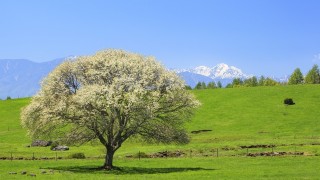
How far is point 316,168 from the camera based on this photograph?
54.3 metres

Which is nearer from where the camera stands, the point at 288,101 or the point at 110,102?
the point at 110,102

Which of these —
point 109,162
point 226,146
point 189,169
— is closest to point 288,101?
point 226,146

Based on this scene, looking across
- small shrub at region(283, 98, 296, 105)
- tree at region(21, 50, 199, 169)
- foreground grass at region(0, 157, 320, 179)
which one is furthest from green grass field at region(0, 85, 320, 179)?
tree at region(21, 50, 199, 169)

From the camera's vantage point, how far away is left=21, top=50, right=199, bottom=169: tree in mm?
54188

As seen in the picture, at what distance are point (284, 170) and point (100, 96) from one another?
23667 millimetres

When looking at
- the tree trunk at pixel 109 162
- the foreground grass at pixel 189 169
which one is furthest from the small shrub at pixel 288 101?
the tree trunk at pixel 109 162

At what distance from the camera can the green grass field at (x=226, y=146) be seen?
53500mm

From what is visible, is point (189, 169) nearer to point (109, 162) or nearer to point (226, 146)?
point (109, 162)

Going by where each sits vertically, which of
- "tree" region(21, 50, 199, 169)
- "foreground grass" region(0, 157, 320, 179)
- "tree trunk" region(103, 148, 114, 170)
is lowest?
"foreground grass" region(0, 157, 320, 179)

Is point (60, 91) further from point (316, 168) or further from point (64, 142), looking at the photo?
point (316, 168)

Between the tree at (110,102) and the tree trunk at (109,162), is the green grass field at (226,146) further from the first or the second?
the tree at (110,102)

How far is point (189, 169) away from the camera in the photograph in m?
58.1

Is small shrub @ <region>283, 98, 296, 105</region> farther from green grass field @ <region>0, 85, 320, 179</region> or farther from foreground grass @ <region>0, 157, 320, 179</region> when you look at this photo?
foreground grass @ <region>0, 157, 320, 179</region>

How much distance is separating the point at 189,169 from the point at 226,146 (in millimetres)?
28422
